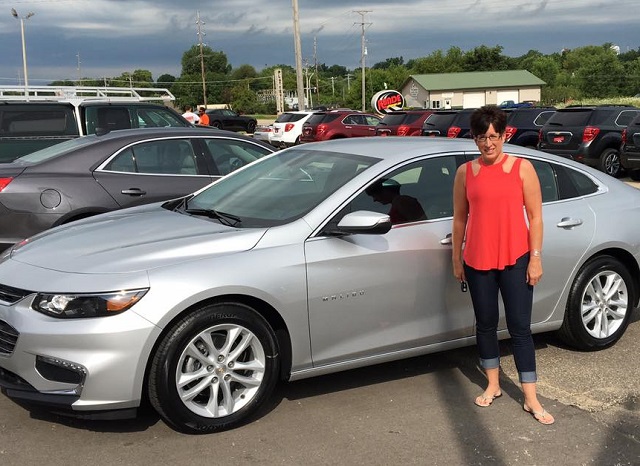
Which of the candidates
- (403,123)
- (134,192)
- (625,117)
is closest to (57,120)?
(134,192)

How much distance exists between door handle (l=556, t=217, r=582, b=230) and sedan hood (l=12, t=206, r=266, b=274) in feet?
6.78

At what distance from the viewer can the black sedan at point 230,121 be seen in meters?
40.7

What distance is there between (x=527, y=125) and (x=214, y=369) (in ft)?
53.8

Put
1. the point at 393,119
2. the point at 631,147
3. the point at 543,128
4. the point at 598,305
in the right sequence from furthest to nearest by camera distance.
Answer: the point at 393,119 < the point at 543,128 < the point at 631,147 < the point at 598,305

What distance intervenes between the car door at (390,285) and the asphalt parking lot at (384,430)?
35 cm

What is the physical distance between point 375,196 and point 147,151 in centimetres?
334

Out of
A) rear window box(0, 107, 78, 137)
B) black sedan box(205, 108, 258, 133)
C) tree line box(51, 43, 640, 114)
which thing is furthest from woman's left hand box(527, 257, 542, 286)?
tree line box(51, 43, 640, 114)

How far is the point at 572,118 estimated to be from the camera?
16250mm

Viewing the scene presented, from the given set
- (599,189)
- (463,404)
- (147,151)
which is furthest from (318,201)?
(147,151)

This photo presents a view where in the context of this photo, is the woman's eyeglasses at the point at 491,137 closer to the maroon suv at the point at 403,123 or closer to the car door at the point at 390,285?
the car door at the point at 390,285

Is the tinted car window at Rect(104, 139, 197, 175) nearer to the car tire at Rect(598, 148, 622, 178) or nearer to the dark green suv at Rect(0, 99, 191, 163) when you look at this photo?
the dark green suv at Rect(0, 99, 191, 163)

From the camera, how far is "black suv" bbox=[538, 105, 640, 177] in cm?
1555

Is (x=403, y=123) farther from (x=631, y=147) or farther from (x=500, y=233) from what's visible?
(x=500, y=233)

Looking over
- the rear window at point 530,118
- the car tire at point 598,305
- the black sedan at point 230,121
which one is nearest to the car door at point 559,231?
the car tire at point 598,305
